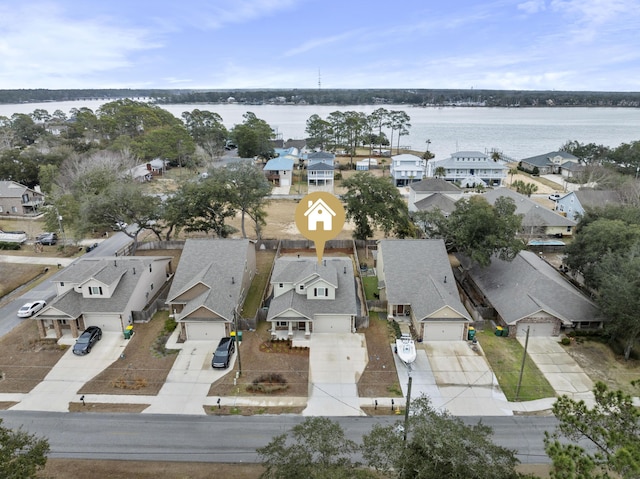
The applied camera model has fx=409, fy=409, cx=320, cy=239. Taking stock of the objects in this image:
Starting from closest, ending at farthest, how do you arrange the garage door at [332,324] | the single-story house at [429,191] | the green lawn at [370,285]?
the garage door at [332,324], the green lawn at [370,285], the single-story house at [429,191]

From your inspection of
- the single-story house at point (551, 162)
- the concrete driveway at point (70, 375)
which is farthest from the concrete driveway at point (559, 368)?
the single-story house at point (551, 162)

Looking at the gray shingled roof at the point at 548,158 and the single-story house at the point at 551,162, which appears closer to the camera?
the single-story house at the point at 551,162

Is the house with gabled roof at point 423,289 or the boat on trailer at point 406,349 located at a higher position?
the house with gabled roof at point 423,289

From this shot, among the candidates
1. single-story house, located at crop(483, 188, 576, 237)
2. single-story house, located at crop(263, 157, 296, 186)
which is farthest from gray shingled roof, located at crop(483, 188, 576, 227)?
single-story house, located at crop(263, 157, 296, 186)

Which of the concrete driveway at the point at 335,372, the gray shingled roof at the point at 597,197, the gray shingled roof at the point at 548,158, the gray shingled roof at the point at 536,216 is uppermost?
the gray shingled roof at the point at 548,158

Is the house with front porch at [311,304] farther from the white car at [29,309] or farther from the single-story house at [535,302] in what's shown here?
the white car at [29,309]

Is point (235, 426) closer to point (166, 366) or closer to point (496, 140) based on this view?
point (166, 366)

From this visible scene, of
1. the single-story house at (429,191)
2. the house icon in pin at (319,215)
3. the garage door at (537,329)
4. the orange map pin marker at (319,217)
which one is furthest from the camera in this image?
the single-story house at (429,191)

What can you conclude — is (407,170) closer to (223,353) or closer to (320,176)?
(320,176)

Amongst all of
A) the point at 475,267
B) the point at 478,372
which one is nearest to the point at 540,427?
the point at 478,372
